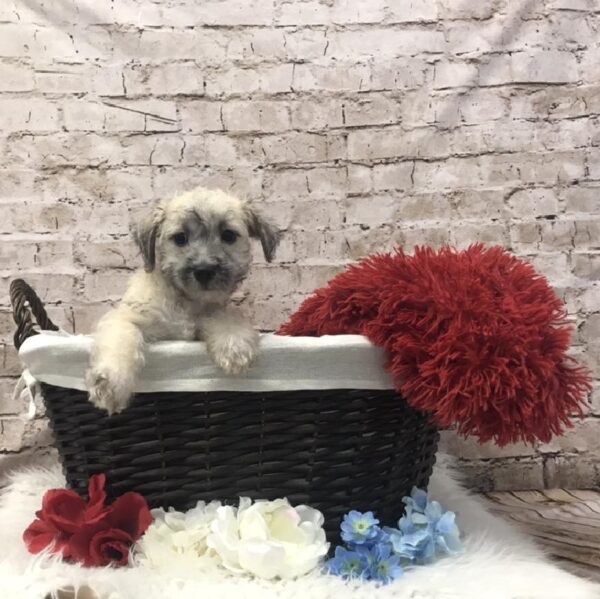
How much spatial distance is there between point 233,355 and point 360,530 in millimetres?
411

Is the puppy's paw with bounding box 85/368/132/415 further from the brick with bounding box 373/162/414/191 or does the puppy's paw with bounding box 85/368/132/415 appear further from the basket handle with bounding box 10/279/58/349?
the brick with bounding box 373/162/414/191

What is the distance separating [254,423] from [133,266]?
1048 mm

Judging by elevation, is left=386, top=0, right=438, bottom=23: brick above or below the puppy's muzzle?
above

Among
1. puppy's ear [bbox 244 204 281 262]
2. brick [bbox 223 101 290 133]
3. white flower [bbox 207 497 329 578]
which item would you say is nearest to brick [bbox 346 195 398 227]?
brick [bbox 223 101 290 133]

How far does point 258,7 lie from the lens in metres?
2.08

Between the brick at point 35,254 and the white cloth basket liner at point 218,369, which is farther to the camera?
the brick at point 35,254

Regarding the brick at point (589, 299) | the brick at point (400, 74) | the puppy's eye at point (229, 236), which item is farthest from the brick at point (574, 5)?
the puppy's eye at point (229, 236)

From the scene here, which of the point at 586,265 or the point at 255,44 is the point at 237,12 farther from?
the point at 586,265

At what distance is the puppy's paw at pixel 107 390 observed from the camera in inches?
43.6

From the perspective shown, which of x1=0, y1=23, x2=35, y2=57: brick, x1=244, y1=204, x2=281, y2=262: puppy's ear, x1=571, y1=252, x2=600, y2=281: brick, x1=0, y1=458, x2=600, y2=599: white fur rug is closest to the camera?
x1=0, y1=458, x2=600, y2=599: white fur rug

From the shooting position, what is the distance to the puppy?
115 centimetres

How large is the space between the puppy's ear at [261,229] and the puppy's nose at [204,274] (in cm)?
24

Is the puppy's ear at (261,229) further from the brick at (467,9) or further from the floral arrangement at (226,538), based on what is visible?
the brick at (467,9)

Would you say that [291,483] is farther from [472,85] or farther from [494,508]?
[472,85]
